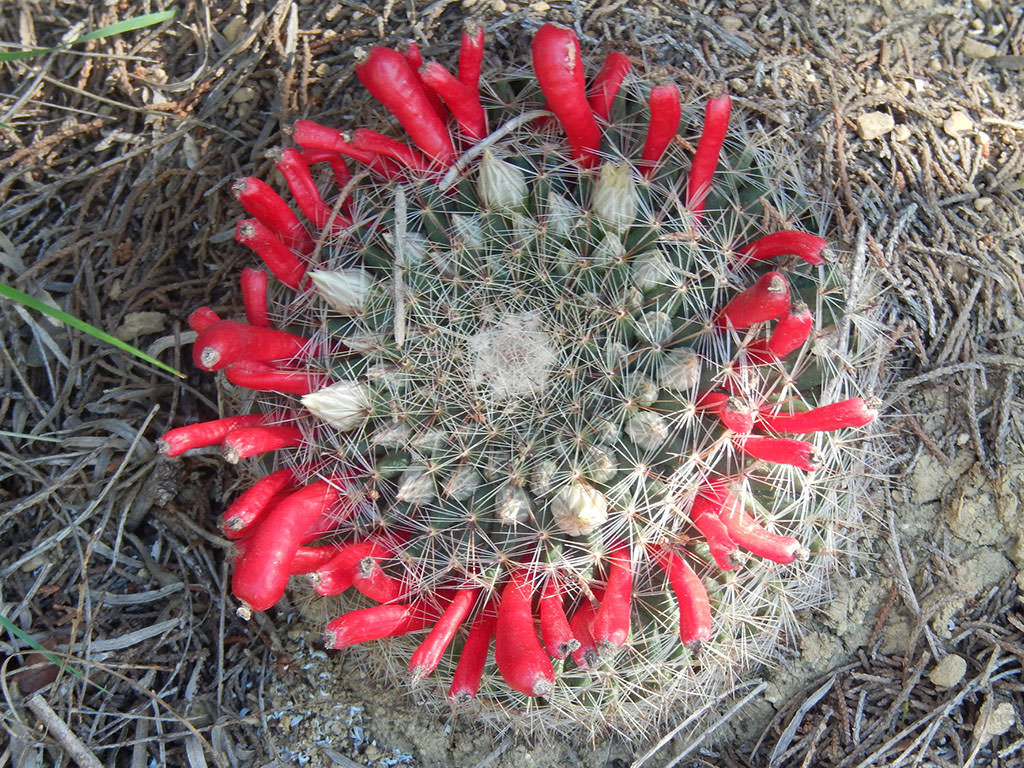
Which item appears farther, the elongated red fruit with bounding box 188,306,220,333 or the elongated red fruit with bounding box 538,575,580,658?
the elongated red fruit with bounding box 188,306,220,333

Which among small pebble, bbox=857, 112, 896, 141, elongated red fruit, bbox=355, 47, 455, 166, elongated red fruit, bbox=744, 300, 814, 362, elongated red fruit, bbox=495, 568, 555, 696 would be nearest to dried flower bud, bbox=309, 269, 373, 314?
elongated red fruit, bbox=355, 47, 455, 166

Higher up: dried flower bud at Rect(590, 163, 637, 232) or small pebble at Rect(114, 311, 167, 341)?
dried flower bud at Rect(590, 163, 637, 232)

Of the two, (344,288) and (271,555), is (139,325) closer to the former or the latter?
(344,288)

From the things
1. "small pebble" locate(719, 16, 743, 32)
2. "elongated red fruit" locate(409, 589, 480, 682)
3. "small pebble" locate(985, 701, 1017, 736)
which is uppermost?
"small pebble" locate(719, 16, 743, 32)

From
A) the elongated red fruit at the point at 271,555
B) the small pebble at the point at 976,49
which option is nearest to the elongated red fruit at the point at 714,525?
the elongated red fruit at the point at 271,555

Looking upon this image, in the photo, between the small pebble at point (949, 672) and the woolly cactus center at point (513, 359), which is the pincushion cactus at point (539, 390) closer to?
the woolly cactus center at point (513, 359)

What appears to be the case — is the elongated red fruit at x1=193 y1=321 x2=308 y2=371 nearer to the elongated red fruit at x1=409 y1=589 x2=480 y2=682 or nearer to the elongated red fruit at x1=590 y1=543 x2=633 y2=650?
the elongated red fruit at x1=409 y1=589 x2=480 y2=682

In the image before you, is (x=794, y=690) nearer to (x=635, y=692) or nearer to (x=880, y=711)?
(x=880, y=711)
